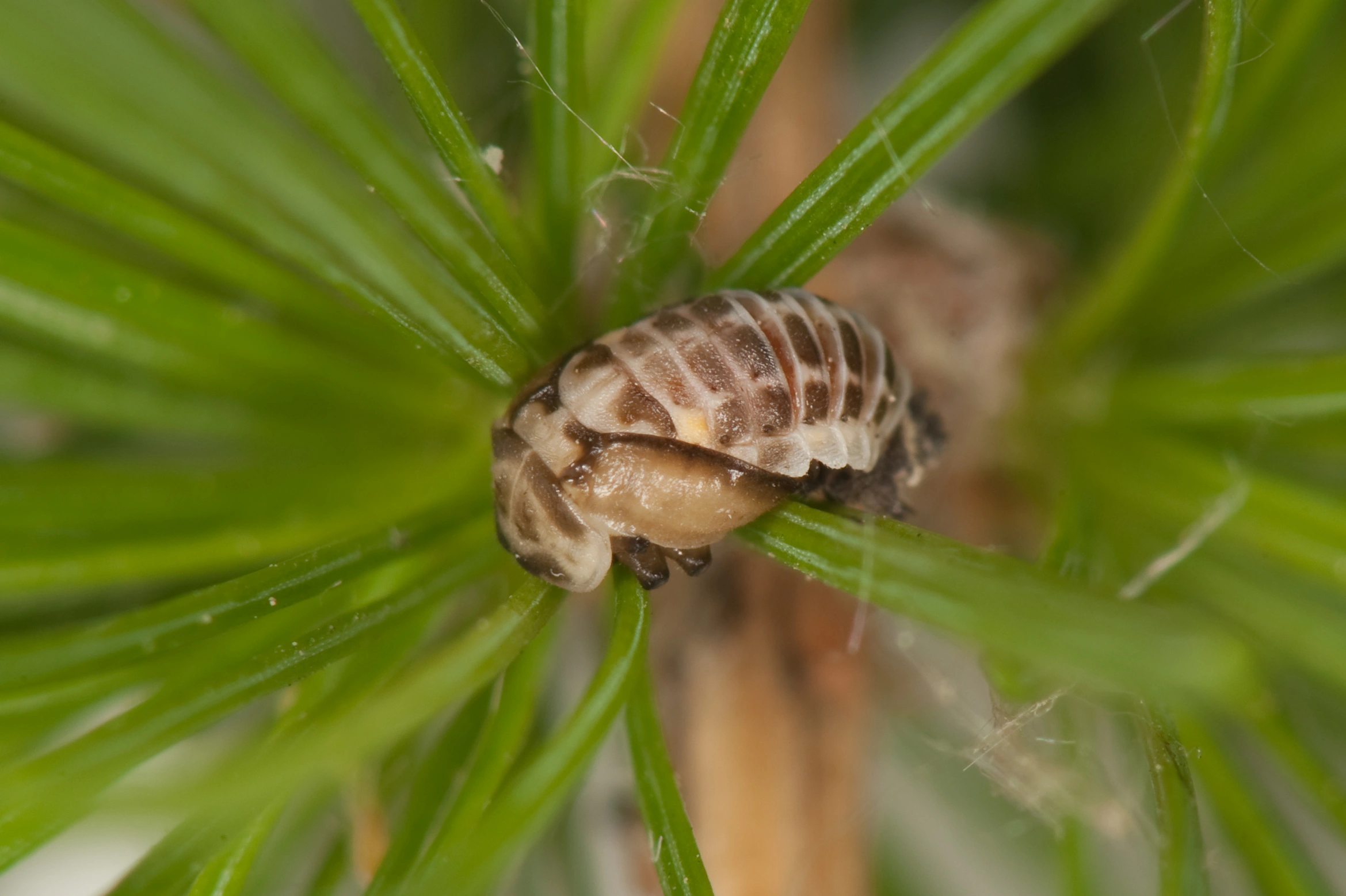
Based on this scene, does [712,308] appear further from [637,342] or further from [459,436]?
[459,436]

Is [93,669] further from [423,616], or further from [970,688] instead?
[970,688]

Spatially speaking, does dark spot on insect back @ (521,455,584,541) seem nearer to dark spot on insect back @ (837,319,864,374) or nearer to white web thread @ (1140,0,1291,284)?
dark spot on insect back @ (837,319,864,374)

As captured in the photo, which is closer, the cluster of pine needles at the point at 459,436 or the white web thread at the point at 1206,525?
the cluster of pine needles at the point at 459,436

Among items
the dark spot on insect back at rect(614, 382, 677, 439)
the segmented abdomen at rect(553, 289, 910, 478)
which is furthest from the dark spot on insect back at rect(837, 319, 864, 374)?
the dark spot on insect back at rect(614, 382, 677, 439)

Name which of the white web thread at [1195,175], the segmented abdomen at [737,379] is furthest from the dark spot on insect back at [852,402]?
the white web thread at [1195,175]

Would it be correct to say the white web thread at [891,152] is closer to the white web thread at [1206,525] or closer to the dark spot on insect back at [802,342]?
the dark spot on insect back at [802,342]

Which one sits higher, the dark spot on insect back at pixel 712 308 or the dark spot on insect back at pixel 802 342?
the dark spot on insect back at pixel 712 308

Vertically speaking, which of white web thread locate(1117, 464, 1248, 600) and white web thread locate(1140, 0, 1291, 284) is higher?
white web thread locate(1140, 0, 1291, 284)

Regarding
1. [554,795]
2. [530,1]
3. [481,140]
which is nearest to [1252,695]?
[554,795]
